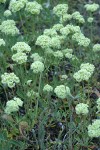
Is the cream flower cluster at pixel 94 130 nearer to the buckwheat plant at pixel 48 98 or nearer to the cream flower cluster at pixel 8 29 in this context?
the buckwheat plant at pixel 48 98

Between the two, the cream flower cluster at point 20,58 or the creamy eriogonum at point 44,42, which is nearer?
the cream flower cluster at point 20,58

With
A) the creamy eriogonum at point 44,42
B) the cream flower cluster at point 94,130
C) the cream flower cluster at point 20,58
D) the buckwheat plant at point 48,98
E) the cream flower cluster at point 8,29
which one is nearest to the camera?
the cream flower cluster at point 94,130

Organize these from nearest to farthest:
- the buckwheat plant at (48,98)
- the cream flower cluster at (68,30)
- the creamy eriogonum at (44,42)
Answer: the buckwheat plant at (48,98)
the creamy eriogonum at (44,42)
the cream flower cluster at (68,30)

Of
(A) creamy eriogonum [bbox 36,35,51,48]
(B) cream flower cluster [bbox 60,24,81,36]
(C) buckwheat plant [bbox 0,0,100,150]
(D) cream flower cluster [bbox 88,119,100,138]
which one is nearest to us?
(D) cream flower cluster [bbox 88,119,100,138]

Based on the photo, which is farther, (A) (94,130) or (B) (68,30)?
(B) (68,30)

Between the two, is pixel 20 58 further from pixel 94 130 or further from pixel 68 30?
pixel 94 130

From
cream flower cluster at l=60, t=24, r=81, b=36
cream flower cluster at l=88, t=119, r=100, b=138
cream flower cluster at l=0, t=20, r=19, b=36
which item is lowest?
cream flower cluster at l=88, t=119, r=100, b=138

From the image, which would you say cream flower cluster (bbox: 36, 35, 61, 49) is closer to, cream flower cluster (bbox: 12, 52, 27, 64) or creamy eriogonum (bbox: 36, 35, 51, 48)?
creamy eriogonum (bbox: 36, 35, 51, 48)

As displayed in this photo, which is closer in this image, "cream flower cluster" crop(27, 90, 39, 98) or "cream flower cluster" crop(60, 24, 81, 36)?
"cream flower cluster" crop(27, 90, 39, 98)

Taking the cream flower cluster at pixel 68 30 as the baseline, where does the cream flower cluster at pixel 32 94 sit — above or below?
below

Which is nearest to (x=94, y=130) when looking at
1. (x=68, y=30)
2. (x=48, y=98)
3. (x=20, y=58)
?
(x=48, y=98)

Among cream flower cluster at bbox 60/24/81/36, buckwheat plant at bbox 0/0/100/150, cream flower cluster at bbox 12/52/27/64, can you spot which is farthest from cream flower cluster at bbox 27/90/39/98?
cream flower cluster at bbox 60/24/81/36

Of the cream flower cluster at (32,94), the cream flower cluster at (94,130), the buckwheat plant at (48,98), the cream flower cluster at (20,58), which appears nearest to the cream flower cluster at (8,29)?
the buckwheat plant at (48,98)
